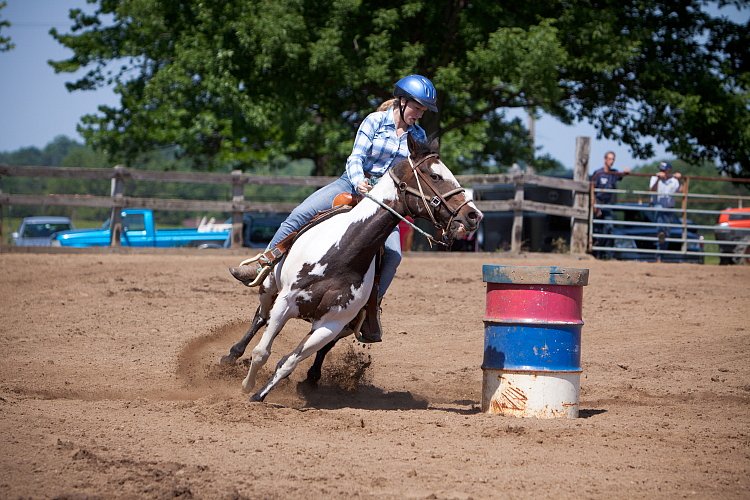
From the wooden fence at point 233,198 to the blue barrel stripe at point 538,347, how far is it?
37.2 feet

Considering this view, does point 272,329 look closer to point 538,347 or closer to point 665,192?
point 538,347

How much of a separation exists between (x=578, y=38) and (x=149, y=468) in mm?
18851

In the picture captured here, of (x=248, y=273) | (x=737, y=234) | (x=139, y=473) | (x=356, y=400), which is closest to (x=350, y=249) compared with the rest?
(x=248, y=273)

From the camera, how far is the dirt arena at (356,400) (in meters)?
5.23

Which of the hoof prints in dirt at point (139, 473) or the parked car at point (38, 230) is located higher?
the parked car at point (38, 230)

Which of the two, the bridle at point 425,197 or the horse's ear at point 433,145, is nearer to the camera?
the bridle at point 425,197

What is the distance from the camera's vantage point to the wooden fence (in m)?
17.9

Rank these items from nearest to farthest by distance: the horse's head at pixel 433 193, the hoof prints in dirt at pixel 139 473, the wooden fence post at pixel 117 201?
the hoof prints in dirt at pixel 139 473
the horse's head at pixel 433 193
the wooden fence post at pixel 117 201

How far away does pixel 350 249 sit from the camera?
7.03 m

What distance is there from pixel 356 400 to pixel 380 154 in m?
2.25

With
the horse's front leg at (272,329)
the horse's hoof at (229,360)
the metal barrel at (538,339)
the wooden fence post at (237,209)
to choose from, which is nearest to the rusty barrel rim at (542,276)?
the metal barrel at (538,339)

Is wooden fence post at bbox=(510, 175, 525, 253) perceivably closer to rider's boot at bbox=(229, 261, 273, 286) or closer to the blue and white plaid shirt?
rider's boot at bbox=(229, 261, 273, 286)

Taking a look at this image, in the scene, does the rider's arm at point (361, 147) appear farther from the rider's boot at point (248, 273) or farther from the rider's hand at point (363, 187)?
the rider's boot at point (248, 273)

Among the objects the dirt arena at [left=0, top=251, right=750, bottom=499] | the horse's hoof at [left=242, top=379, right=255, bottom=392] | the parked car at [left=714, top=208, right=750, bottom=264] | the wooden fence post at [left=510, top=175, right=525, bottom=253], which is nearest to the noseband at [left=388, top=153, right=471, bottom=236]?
the dirt arena at [left=0, top=251, right=750, bottom=499]
